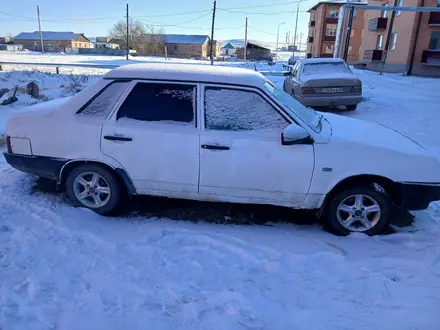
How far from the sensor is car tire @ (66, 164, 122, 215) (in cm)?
381

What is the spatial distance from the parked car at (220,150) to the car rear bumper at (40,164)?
2 cm

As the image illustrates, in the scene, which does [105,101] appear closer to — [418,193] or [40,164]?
[40,164]

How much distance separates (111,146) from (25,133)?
105 cm

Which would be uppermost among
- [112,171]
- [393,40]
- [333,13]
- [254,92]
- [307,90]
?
[333,13]

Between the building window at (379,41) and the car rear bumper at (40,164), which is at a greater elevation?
the building window at (379,41)

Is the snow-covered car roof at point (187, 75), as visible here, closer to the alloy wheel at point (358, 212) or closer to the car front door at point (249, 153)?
the car front door at point (249, 153)

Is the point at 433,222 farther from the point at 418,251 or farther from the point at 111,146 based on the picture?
the point at 111,146

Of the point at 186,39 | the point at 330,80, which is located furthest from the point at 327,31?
the point at 186,39

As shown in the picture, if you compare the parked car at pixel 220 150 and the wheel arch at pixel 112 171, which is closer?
the parked car at pixel 220 150

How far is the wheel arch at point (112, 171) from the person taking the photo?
12.3 feet

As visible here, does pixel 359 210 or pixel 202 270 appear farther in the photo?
pixel 359 210

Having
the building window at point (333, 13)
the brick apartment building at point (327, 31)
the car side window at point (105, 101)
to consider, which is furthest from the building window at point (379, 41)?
the car side window at point (105, 101)

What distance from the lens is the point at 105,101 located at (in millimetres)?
3732

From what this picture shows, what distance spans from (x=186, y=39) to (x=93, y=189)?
93710 millimetres
